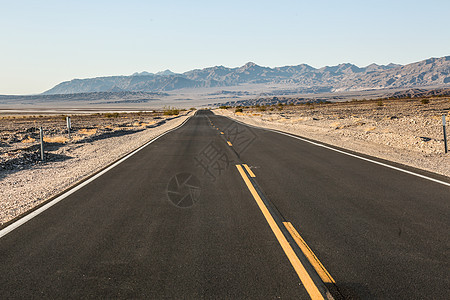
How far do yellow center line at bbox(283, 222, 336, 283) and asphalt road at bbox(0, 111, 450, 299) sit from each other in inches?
1.9

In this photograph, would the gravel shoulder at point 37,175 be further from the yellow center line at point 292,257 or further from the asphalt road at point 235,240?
the yellow center line at point 292,257

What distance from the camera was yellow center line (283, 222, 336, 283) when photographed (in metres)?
4.12

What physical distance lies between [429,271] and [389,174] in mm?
6110

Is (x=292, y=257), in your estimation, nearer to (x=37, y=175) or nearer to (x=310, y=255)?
(x=310, y=255)

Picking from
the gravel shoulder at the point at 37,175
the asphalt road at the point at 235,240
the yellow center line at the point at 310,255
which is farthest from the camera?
the gravel shoulder at the point at 37,175

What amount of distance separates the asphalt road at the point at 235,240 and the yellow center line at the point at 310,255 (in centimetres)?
5

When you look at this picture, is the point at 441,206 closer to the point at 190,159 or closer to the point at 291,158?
the point at 291,158

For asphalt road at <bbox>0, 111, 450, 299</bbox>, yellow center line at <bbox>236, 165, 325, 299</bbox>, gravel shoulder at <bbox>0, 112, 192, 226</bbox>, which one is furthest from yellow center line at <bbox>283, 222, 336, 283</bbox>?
gravel shoulder at <bbox>0, 112, 192, 226</bbox>

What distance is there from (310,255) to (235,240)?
106 cm

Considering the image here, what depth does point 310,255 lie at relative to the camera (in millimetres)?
4707

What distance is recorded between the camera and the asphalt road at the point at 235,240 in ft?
12.9

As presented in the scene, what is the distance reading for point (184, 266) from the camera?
4402 mm

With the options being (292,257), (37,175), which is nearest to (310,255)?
(292,257)

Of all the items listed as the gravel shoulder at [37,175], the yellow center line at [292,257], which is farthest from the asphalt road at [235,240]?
the gravel shoulder at [37,175]
